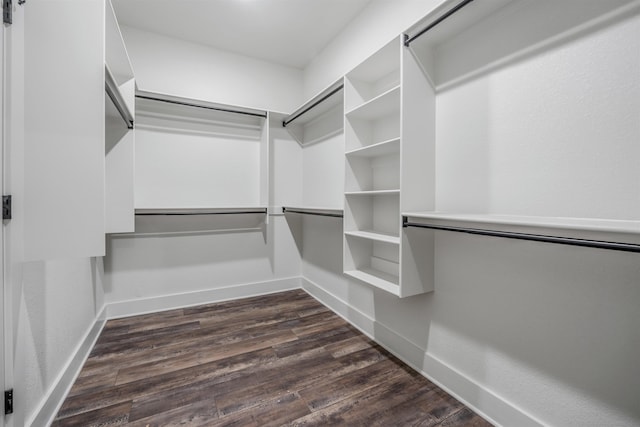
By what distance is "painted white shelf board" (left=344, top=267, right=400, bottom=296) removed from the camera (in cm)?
177

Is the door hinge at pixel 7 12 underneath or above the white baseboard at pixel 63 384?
above

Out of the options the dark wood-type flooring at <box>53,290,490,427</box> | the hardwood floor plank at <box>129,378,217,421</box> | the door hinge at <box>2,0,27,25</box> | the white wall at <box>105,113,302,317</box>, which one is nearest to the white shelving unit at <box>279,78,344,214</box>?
the white wall at <box>105,113,302,317</box>

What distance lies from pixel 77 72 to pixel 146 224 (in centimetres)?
184

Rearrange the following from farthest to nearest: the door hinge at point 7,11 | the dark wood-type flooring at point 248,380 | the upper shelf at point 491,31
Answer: the dark wood-type flooring at point 248,380
the upper shelf at point 491,31
the door hinge at point 7,11


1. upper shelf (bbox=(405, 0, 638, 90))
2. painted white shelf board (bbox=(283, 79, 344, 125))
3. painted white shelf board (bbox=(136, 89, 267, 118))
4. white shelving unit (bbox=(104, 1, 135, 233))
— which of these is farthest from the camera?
painted white shelf board (bbox=(136, 89, 267, 118))

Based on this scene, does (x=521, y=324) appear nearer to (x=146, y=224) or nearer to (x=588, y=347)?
(x=588, y=347)

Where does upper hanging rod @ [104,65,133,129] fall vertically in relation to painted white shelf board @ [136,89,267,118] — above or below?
below

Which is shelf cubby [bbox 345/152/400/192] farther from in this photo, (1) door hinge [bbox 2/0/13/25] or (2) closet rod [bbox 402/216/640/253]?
(1) door hinge [bbox 2/0/13/25]

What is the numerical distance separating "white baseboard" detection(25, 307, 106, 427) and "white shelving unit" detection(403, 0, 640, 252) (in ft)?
6.77

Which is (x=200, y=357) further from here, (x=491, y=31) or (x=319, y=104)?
(x=491, y=31)

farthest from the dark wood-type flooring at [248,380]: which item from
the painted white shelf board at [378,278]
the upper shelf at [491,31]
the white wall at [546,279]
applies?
the upper shelf at [491,31]

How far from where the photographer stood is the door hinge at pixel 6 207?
1057 mm

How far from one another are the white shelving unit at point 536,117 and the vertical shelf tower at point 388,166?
9 cm

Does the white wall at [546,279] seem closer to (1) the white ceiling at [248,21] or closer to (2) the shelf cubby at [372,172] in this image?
(2) the shelf cubby at [372,172]
